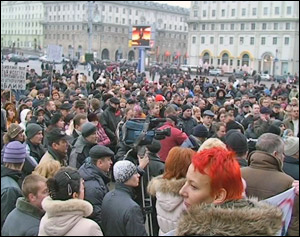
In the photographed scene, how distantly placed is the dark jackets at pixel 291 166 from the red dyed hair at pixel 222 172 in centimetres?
207

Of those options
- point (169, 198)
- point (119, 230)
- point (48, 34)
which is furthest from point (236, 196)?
point (48, 34)

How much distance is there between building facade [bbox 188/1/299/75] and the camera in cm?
7606

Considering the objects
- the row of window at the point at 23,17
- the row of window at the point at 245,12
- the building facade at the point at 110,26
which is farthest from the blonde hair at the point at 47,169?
the row of window at the point at 23,17

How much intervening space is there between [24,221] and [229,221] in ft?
6.63

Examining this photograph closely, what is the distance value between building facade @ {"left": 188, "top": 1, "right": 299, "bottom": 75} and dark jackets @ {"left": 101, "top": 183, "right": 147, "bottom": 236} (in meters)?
68.9

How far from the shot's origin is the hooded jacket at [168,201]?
376cm

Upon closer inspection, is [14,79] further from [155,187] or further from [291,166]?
[291,166]

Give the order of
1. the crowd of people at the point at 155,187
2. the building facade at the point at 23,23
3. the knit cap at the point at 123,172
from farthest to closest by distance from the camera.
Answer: the building facade at the point at 23,23, the knit cap at the point at 123,172, the crowd of people at the point at 155,187

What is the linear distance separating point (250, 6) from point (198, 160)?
81512mm

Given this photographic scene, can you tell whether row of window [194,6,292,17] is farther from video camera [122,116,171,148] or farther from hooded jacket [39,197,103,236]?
hooded jacket [39,197,103,236]

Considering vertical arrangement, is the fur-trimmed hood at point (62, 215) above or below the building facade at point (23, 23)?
below

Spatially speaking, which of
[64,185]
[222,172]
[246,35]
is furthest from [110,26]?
[222,172]

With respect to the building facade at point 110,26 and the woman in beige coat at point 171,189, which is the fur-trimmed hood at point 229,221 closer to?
the woman in beige coat at point 171,189

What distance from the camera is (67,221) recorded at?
3322mm
